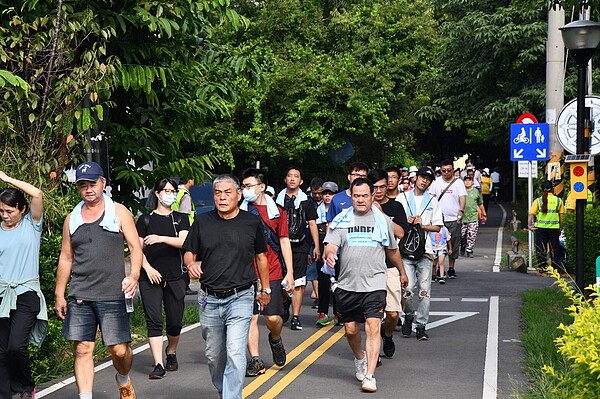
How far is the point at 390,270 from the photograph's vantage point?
34.5ft

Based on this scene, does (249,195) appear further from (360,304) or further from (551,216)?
(551,216)

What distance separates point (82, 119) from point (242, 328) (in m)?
3.15

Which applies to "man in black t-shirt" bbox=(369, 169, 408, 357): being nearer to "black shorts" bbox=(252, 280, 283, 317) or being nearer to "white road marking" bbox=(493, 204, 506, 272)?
"black shorts" bbox=(252, 280, 283, 317)

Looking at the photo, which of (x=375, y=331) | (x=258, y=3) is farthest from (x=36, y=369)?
(x=258, y=3)

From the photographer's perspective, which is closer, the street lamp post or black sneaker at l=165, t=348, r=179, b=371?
black sneaker at l=165, t=348, r=179, b=371

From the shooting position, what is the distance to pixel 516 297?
15617 mm

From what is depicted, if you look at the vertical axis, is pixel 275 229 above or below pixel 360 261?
above

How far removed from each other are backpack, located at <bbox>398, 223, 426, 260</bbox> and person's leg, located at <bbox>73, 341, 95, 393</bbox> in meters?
4.85

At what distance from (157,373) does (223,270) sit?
2.24 meters

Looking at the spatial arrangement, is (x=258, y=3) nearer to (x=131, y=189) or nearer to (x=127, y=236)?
(x=131, y=189)

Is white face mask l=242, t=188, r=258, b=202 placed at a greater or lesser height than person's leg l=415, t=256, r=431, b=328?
greater

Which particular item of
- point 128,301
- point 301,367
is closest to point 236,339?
point 128,301

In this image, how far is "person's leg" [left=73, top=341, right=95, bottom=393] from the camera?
752 cm

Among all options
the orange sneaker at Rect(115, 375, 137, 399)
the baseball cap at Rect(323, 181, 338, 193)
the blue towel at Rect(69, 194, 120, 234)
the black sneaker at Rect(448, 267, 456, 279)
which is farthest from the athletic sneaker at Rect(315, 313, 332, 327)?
the black sneaker at Rect(448, 267, 456, 279)
